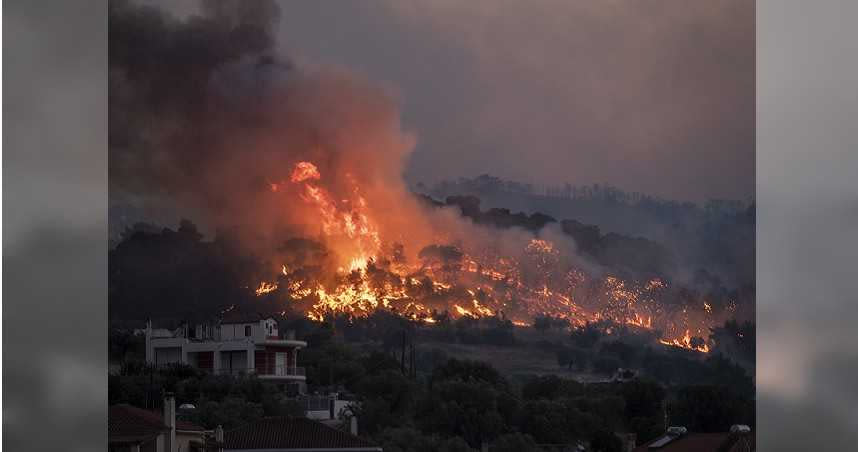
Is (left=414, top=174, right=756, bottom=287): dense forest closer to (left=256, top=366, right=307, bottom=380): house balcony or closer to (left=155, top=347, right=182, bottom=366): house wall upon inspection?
(left=256, top=366, right=307, bottom=380): house balcony

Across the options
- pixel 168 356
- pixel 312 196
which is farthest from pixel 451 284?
pixel 168 356

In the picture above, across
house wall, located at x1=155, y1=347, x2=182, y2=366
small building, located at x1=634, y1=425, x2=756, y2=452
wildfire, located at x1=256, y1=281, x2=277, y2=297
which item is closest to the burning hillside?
wildfire, located at x1=256, y1=281, x2=277, y2=297

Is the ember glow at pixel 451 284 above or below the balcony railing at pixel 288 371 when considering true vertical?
above

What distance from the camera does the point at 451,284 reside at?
6195 mm

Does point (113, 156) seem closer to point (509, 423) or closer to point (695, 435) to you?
point (509, 423)

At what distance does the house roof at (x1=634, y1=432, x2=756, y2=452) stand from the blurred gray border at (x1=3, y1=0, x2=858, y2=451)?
36.4 inches

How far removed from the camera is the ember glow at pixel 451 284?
20.1ft

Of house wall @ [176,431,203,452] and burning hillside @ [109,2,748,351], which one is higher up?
burning hillside @ [109,2,748,351]

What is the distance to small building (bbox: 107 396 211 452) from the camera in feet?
19.3
